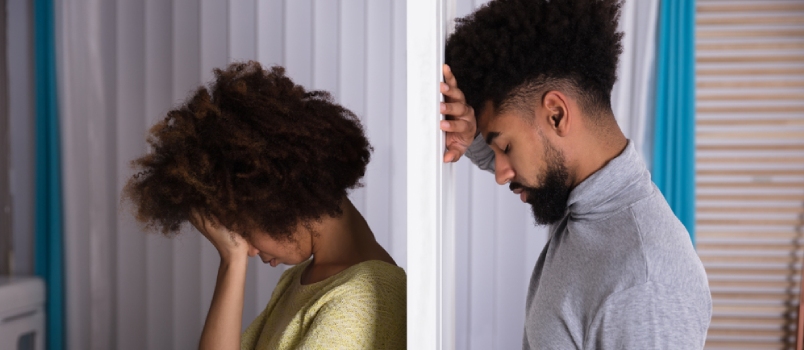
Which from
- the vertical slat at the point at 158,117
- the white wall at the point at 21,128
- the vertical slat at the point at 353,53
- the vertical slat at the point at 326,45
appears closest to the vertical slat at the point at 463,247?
the vertical slat at the point at 353,53

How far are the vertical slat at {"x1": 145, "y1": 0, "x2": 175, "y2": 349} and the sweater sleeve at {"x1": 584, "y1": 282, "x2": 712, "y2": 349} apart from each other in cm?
201

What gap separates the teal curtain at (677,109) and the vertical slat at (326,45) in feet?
3.67

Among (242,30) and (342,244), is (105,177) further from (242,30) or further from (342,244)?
(342,244)

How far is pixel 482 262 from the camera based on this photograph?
2395mm

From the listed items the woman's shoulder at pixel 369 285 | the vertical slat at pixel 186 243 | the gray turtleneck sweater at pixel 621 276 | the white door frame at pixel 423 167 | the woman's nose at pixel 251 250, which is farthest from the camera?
the vertical slat at pixel 186 243

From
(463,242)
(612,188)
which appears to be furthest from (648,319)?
(463,242)

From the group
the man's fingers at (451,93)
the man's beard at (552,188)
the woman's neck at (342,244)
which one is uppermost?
the man's fingers at (451,93)

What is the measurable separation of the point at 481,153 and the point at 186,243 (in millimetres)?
1551

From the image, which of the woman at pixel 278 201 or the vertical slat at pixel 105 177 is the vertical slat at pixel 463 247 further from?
the vertical slat at pixel 105 177

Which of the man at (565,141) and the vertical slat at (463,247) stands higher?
the man at (565,141)

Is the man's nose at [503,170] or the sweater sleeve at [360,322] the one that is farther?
the man's nose at [503,170]

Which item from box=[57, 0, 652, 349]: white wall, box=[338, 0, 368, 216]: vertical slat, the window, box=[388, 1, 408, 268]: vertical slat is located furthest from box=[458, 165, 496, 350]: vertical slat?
the window

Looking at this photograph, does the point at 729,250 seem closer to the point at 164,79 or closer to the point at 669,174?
the point at 669,174

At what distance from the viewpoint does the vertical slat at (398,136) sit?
2357mm
